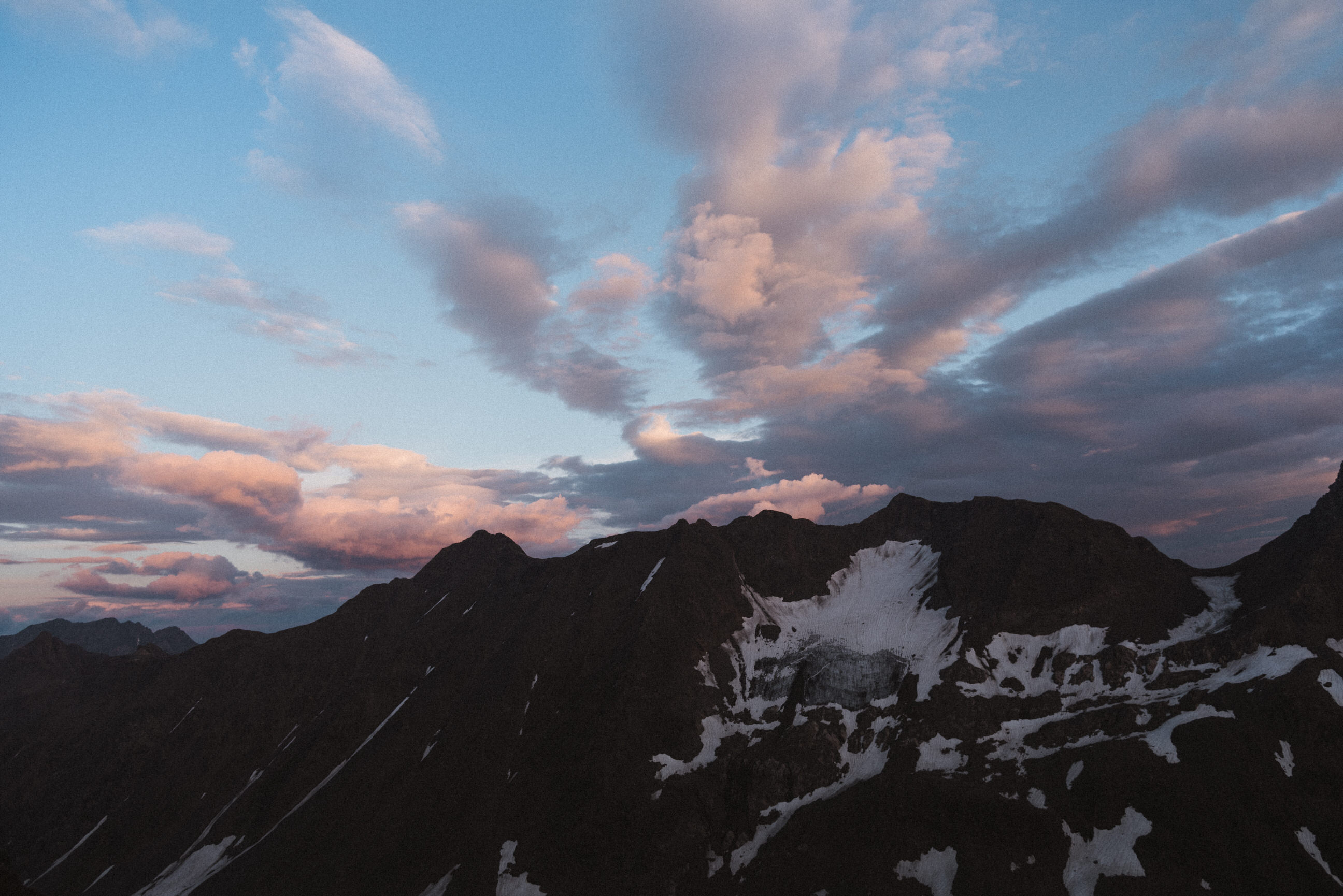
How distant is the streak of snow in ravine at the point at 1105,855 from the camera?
102 m

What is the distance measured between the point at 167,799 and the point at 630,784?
139095mm

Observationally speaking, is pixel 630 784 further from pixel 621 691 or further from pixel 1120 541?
pixel 1120 541

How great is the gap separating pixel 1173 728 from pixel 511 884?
5060 inches

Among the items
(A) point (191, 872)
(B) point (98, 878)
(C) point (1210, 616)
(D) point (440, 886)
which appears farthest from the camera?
(B) point (98, 878)

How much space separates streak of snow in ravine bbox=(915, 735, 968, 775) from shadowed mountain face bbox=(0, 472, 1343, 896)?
26.7 inches

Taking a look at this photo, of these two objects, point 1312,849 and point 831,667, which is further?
point 831,667

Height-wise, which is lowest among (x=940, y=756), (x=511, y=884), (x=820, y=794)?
(x=511, y=884)

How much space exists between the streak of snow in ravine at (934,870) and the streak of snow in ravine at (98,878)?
631 ft

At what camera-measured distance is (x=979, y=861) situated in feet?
357

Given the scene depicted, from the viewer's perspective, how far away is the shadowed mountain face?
110 metres

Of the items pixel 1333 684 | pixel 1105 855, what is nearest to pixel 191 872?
pixel 1105 855

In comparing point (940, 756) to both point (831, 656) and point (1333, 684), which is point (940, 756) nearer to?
point (831, 656)

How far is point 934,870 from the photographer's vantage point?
364 feet

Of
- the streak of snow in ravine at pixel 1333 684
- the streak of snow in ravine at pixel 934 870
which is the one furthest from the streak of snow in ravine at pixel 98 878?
the streak of snow in ravine at pixel 1333 684
